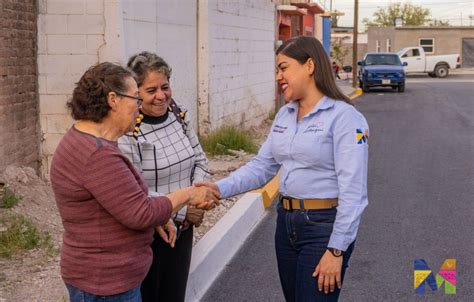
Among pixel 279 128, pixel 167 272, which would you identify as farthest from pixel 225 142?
pixel 279 128

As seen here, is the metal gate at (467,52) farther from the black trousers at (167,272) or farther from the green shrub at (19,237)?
the black trousers at (167,272)

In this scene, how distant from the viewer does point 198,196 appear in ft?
13.1

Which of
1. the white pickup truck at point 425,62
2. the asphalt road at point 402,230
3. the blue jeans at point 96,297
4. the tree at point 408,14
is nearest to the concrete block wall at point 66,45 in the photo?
the asphalt road at point 402,230

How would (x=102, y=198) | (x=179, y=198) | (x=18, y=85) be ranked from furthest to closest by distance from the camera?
(x=18, y=85) → (x=179, y=198) → (x=102, y=198)

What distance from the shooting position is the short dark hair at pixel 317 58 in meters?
3.81

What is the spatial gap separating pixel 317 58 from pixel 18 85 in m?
5.74

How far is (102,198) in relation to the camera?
124 inches

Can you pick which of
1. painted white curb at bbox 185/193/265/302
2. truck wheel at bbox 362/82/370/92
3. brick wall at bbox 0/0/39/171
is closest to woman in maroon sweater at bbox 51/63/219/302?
painted white curb at bbox 185/193/265/302

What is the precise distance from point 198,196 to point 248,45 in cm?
1337

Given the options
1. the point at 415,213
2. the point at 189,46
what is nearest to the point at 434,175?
the point at 415,213

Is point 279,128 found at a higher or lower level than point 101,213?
higher

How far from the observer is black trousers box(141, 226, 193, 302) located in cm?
427

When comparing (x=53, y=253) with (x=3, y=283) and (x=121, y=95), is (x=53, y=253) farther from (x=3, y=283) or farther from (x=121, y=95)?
(x=121, y=95)

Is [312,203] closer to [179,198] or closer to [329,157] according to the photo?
[329,157]
